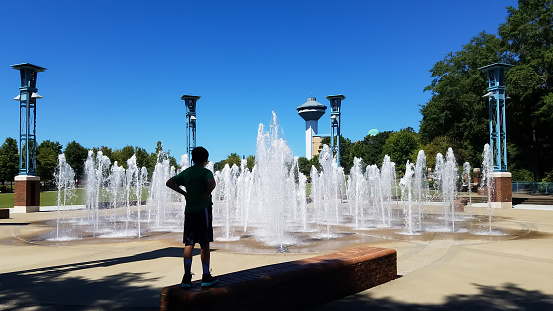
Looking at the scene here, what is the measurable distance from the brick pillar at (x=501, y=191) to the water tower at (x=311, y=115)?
138 meters

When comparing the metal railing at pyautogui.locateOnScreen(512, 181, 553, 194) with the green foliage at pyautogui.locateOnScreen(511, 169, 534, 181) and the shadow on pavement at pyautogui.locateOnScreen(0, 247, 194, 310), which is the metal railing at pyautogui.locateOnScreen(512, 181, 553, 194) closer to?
the green foliage at pyautogui.locateOnScreen(511, 169, 534, 181)

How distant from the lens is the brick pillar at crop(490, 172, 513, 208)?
20.8m

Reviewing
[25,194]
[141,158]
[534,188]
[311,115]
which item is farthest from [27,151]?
[311,115]

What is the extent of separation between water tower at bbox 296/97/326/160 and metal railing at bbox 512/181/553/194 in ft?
427

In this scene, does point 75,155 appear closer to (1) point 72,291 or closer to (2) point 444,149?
(2) point 444,149

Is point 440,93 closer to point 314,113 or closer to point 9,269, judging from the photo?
point 9,269

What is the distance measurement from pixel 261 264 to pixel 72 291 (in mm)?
2778

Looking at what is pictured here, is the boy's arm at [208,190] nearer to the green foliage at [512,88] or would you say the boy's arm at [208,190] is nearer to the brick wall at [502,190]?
the brick wall at [502,190]

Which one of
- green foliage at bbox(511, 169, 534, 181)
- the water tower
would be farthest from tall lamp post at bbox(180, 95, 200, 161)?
the water tower

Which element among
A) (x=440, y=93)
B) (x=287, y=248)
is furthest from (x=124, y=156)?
(x=287, y=248)

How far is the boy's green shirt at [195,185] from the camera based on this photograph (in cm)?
→ 392

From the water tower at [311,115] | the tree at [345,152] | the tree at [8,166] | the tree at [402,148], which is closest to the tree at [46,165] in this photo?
the tree at [8,166]

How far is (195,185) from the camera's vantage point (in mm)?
3957

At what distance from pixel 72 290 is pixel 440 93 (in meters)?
34.6
